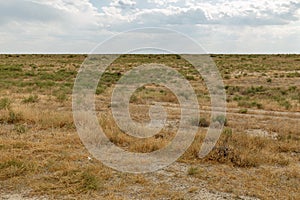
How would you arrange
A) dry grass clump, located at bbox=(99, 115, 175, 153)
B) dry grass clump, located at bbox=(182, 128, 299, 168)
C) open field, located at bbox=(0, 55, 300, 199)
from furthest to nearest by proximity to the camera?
dry grass clump, located at bbox=(99, 115, 175, 153) < dry grass clump, located at bbox=(182, 128, 299, 168) < open field, located at bbox=(0, 55, 300, 199)

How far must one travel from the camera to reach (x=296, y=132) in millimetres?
11836

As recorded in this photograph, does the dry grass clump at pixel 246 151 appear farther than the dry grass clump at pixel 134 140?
No

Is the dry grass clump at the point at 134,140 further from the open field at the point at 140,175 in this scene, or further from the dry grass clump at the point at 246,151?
the dry grass clump at the point at 246,151

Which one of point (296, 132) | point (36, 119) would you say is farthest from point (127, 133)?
point (296, 132)

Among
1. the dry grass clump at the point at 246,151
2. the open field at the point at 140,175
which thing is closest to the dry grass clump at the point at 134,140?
the open field at the point at 140,175

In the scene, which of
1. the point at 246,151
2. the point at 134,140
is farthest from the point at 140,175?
the point at 246,151

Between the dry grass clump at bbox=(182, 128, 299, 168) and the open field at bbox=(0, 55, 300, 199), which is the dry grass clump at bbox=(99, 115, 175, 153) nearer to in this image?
the open field at bbox=(0, 55, 300, 199)

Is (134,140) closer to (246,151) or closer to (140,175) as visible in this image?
(140,175)

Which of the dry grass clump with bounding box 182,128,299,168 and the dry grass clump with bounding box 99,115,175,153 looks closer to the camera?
the dry grass clump with bounding box 182,128,299,168

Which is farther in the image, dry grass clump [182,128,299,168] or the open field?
dry grass clump [182,128,299,168]

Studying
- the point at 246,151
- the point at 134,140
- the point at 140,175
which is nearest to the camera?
the point at 140,175

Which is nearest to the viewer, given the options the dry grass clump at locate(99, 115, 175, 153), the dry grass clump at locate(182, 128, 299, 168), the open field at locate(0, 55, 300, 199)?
the open field at locate(0, 55, 300, 199)

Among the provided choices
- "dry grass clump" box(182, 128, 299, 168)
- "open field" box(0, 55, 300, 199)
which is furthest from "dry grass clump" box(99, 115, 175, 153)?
"dry grass clump" box(182, 128, 299, 168)

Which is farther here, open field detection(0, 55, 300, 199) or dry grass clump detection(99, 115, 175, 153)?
dry grass clump detection(99, 115, 175, 153)
